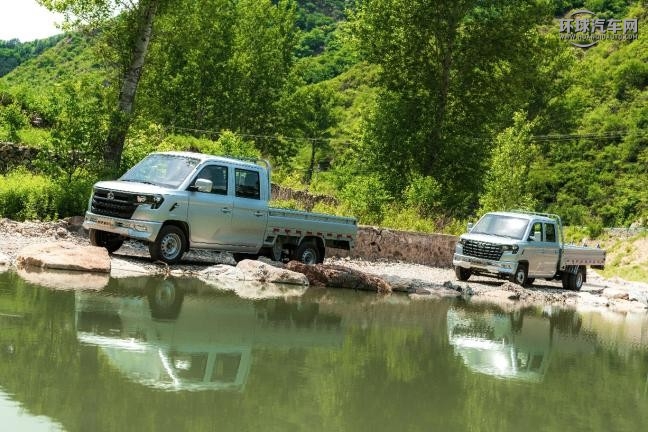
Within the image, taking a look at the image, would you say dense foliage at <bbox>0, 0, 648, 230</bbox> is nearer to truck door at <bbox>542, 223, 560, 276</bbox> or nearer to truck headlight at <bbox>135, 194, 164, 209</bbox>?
truck door at <bbox>542, 223, 560, 276</bbox>

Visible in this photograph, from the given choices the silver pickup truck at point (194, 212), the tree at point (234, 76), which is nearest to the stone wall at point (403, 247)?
the silver pickup truck at point (194, 212)

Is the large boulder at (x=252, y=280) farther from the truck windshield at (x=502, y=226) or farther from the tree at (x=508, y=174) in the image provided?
the tree at (x=508, y=174)

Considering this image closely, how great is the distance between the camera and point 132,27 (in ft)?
75.8

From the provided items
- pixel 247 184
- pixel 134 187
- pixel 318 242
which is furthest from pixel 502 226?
pixel 134 187

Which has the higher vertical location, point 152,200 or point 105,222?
point 152,200

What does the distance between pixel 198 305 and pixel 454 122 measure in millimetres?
25680

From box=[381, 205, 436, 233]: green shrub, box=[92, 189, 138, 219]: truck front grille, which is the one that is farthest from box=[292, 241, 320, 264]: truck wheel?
box=[381, 205, 436, 233]: green shrub

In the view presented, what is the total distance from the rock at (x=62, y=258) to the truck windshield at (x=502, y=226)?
40.6 feet

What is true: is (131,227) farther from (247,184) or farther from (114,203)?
(247,184)

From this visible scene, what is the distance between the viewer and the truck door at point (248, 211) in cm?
1778

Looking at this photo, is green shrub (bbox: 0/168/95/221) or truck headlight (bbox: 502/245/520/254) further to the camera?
truck headlight (bbox: 502/245/520/254)

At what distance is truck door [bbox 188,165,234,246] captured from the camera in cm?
1681

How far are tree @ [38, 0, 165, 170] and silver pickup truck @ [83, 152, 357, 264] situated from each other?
5.50 meters

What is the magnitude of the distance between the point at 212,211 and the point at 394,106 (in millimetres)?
20096
